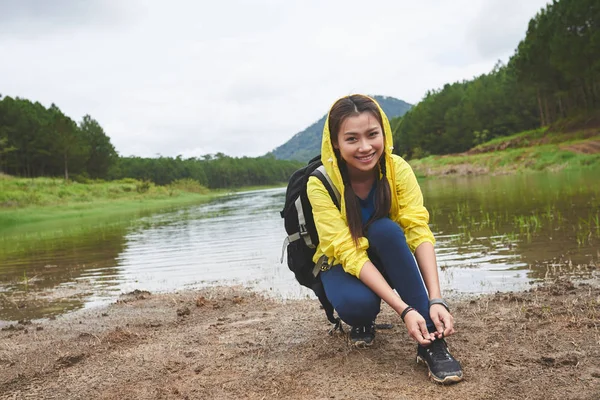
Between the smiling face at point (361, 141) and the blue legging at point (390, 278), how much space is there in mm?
378

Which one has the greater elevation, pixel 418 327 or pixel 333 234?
pixel 333 234

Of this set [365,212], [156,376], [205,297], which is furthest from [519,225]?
[156,376]

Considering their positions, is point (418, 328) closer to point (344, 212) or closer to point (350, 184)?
point (344, 212)

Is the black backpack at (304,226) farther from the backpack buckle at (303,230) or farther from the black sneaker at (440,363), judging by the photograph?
the black sneaker at (440,363)

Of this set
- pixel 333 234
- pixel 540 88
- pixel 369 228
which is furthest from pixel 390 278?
pixel 540 88

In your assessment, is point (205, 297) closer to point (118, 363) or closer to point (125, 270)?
point (118, 363)

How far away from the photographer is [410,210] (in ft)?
9.74

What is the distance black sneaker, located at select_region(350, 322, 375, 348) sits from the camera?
3.08 meters

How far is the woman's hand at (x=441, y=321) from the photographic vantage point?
252 centimetres

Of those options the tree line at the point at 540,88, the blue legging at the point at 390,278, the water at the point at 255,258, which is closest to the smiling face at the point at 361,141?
the blue legging at the point at 390,278

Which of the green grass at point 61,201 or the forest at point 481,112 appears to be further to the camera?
the forest at point 481,112

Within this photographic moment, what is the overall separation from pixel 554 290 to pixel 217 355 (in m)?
3.02

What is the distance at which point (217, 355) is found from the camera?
3160mm

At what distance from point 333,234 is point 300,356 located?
0.84 m
